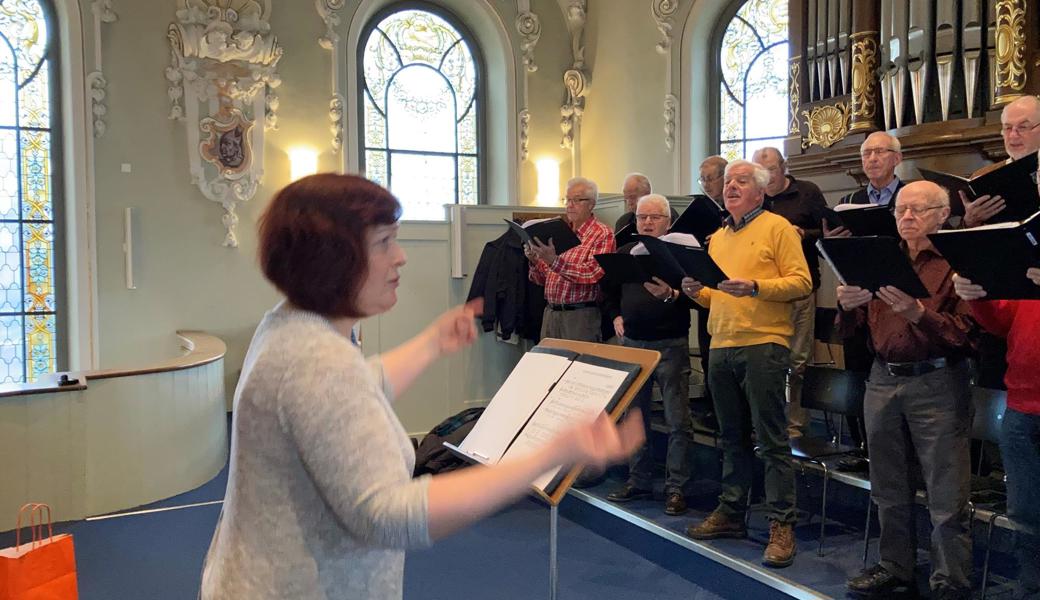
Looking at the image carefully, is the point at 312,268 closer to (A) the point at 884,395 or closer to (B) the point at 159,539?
(A) the point at 884,395

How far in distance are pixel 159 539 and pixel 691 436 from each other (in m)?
A: 2.55

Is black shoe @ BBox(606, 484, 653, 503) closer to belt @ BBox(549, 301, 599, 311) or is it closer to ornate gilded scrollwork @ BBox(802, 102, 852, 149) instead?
belt @ BBox(549, 301, 599, 311)

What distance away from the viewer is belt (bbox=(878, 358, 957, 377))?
280cm

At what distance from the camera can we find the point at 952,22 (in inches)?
176

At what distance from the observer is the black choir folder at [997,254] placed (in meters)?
2.22

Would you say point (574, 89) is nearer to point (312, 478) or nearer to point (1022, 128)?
point (1022, 128)

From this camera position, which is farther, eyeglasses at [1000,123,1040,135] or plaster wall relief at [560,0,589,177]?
plaster wall relief at [560,0,589,177]

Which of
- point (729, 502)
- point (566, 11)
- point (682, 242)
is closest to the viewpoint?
point (682, 242)

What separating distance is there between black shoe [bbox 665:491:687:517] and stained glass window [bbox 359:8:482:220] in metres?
4.61

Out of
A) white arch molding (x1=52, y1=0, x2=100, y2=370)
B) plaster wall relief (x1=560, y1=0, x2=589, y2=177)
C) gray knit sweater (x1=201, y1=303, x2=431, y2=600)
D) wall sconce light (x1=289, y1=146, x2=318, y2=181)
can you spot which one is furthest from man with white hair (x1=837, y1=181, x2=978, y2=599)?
white arch molding (x1=52, y1=0, x2=100, y2=370)

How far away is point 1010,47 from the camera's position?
4.17 meters

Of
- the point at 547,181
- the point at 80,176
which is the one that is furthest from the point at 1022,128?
the point at 80,176

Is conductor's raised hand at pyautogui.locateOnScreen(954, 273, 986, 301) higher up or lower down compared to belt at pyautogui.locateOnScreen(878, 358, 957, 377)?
higher up

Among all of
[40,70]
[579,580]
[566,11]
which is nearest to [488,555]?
[579,580]
